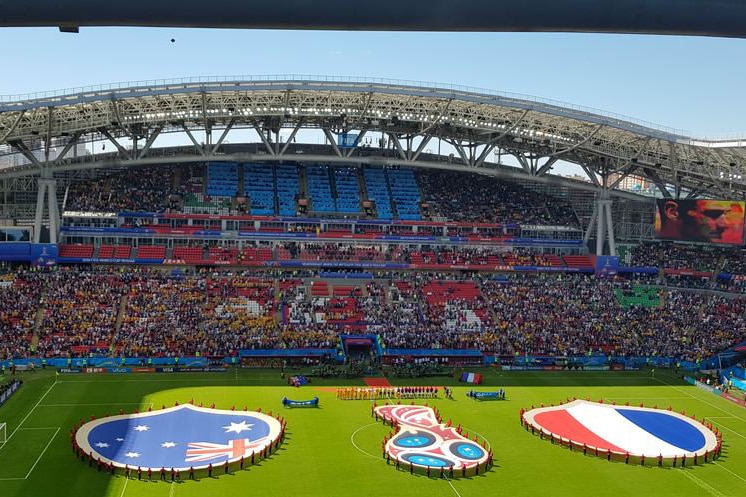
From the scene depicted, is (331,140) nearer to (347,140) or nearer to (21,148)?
(347,140)

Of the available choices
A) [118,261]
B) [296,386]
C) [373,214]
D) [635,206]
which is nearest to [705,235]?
[635,206]

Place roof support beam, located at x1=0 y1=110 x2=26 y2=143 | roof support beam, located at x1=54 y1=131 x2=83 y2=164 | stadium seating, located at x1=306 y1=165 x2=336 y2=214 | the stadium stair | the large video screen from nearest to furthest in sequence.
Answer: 1. roof support beam, located at x1=0 y1=110 x2=26 y2=143
2. roof support beam, located at x1=54 y1=131 x2=83 y2=164
3. the large video screen
4. the stadium stair
5. stadium seating, located at x1=306 y1=165 x2=336 y2=214

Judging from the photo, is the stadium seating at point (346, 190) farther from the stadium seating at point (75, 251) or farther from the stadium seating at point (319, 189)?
the stadium seating at point (75, 251)

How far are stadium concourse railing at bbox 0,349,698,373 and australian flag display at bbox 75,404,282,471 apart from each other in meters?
11.4

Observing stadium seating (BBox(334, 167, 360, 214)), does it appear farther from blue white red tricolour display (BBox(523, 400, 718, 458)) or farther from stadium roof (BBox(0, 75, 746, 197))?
blue white red tricolour display (BBox(523, 400, 718, 458))

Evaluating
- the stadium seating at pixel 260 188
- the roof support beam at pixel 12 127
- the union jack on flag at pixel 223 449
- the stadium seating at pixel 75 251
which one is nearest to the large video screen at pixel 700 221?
the stadium seating at pixel 260 188

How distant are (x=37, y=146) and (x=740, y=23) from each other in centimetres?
7214

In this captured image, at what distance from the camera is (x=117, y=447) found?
35688 millimetres

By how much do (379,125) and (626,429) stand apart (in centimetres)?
4233

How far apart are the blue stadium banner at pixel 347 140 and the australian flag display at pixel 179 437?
39.9 m

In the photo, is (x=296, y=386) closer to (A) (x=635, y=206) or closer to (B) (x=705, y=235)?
(B) (x=705, y=235)

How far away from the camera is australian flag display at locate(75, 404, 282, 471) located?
34531 millimetres

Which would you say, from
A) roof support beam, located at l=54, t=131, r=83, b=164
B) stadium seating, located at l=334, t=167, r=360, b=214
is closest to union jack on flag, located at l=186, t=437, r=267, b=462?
roof support beam, located at l=54, t=131, r=83, b=164

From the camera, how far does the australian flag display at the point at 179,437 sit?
34.5m
